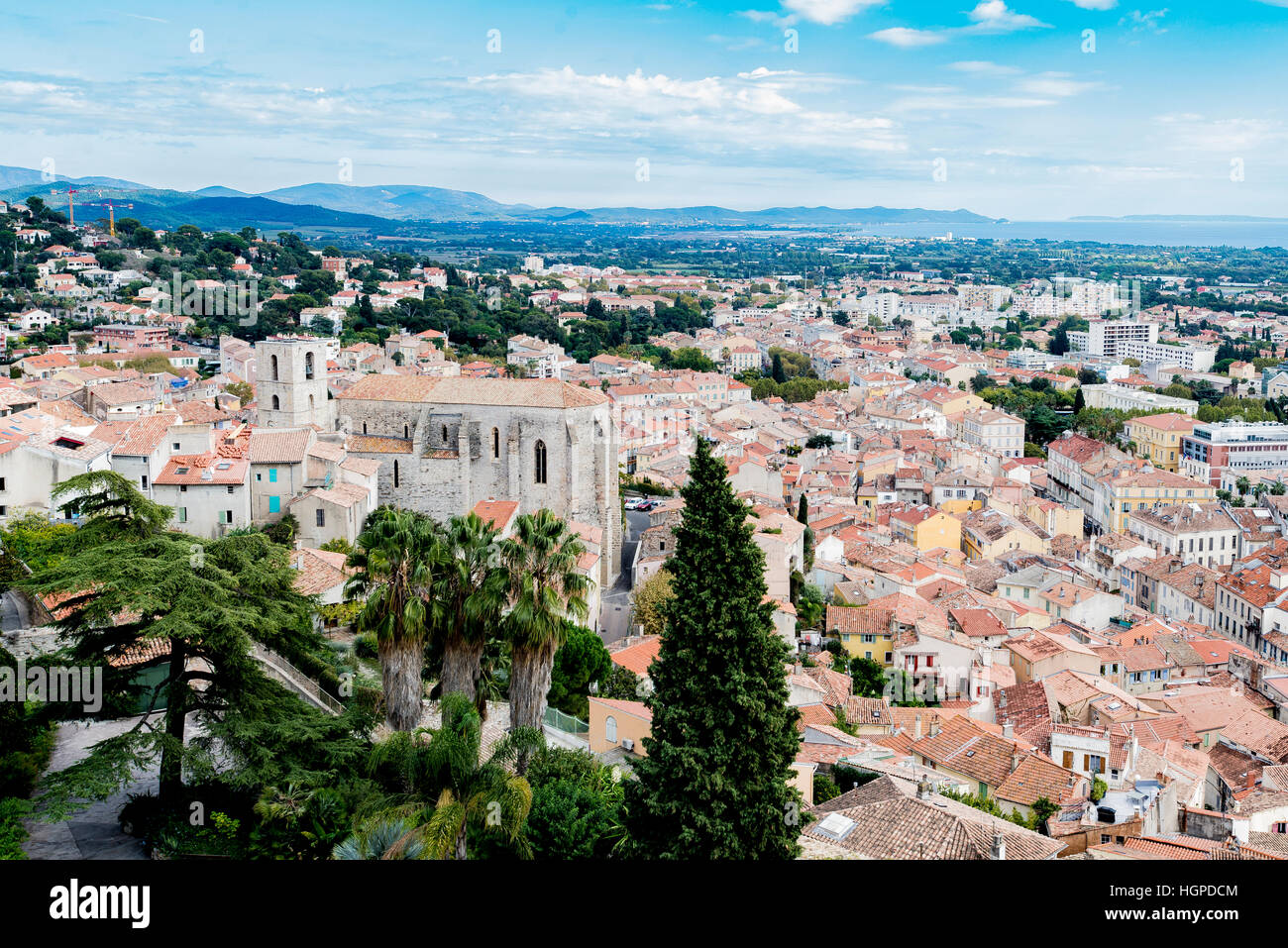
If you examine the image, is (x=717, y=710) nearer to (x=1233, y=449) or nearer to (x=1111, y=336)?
(x=1233, y=449)

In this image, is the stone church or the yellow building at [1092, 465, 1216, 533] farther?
the yellow building at [1092, 465, 1216, 533]

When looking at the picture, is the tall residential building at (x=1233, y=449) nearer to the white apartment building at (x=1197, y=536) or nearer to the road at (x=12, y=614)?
the white apartment building at (x=1197, y=536)

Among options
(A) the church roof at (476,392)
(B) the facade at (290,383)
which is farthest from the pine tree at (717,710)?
(B) the facade at (290,383)

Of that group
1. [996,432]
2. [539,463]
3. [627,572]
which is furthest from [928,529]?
[996,432]

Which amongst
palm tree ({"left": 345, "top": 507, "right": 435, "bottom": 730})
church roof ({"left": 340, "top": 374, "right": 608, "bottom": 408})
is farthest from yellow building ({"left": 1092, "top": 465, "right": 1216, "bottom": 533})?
palm tree ({"left": 345, "top": 507, "right": 435, "bottom": 730})

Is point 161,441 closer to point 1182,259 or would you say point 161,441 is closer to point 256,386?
point 256,386

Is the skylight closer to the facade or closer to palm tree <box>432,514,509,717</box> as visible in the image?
palm tree <box>432,514,509,717</box>
